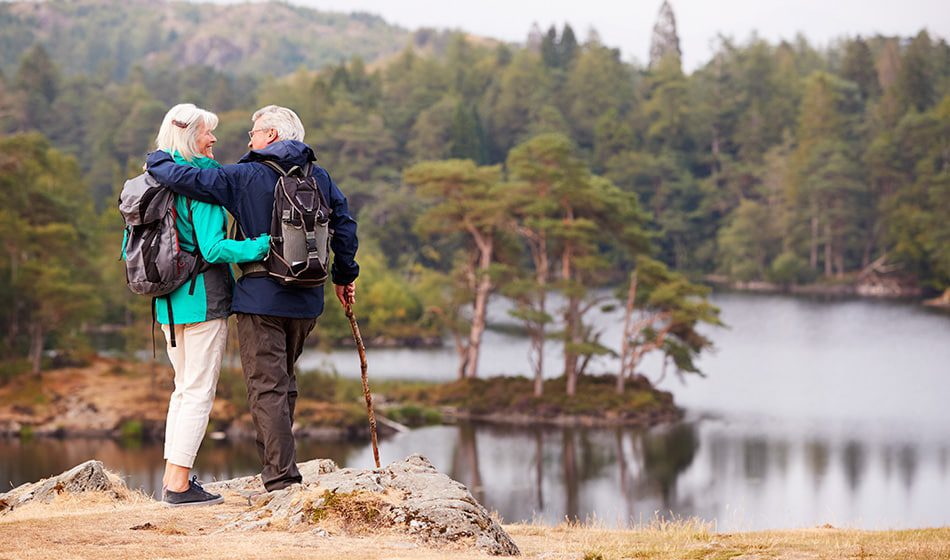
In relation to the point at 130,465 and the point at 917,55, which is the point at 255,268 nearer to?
the point at 130,465

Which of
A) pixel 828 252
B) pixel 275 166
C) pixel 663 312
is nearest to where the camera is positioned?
pixel 275 166

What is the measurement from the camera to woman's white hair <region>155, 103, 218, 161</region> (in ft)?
16.1

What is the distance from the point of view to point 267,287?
16.1ft

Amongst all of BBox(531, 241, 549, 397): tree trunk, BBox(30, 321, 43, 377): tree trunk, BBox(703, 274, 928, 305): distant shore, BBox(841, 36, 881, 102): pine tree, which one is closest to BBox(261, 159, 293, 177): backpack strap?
BBox(531, 241, 549, 397): tree trunk

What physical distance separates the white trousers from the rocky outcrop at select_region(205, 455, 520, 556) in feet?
1.17

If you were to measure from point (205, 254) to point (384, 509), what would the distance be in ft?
3.75

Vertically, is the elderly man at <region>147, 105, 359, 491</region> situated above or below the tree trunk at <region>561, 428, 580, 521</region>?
above

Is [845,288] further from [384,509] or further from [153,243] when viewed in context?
[153,243]

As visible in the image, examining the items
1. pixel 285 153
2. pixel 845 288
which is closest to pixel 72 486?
pixel 285 153

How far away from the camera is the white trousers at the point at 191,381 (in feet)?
16.2

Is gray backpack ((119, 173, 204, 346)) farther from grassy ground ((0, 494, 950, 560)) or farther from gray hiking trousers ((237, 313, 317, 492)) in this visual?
grassy ground ((0, 494, 950, 560))

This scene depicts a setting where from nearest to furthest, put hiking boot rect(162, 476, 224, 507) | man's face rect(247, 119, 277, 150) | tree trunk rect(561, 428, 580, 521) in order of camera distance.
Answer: man's face rect(247, 119, 277, 150)
hiking boot rect(162, 476, 224, 507)
tree trunk rect(561, 428, 580, 521)

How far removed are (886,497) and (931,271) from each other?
32927mm

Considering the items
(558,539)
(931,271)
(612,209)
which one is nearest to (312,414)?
(612,209)
